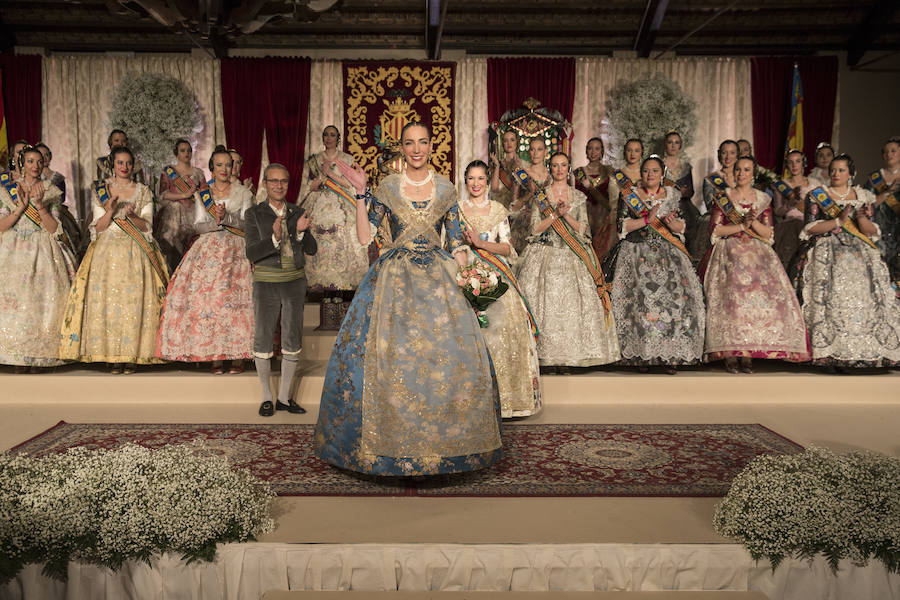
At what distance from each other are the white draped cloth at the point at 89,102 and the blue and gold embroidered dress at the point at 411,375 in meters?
6.44

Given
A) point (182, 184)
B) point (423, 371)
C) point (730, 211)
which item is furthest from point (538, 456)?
point (182, 184)

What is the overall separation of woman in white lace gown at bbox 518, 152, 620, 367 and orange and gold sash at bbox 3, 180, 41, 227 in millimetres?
3478

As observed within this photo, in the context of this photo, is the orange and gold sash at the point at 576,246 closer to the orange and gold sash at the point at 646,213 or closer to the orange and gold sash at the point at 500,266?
the orange and gold sash at the point at 646,213

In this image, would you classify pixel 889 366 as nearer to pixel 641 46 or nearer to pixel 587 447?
pixel 587 447

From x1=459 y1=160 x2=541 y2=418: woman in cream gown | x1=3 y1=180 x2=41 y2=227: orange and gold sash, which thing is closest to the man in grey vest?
x1=459 y1=160 x2=541 y2=418: woman in cream gown

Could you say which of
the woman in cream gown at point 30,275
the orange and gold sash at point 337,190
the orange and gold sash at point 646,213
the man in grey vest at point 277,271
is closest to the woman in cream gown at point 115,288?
the woman in cream gown at point 30,275

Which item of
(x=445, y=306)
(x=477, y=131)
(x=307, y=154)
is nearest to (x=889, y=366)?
(x=445, y=306)

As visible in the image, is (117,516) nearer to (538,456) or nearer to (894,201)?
(538,456)

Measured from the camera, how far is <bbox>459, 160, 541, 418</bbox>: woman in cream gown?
4.72 metres

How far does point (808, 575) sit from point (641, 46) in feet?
25.4

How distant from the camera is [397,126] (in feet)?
30.2

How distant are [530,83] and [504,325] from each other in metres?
5.33

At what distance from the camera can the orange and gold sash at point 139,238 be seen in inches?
216

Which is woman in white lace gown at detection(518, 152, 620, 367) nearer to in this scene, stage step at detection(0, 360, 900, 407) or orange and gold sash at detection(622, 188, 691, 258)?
stage step at detection(0, 360, 900, 407)
